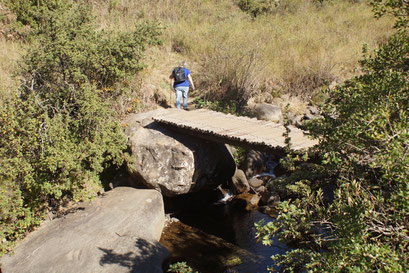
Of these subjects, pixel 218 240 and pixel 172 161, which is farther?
pixel 172 161

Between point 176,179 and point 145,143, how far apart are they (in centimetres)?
120

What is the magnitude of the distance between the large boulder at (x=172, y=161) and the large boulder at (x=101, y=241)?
0.66 metres

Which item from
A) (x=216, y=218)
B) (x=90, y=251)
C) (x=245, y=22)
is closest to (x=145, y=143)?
(x=216, y=218)

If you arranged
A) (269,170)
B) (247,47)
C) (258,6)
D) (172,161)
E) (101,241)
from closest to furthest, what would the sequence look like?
(101,241), (172,161), (269,170), (247,47), (258,6)

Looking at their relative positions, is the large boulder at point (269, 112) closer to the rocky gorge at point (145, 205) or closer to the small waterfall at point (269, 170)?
the rocky gorge at point (145, 205)

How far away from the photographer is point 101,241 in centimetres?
647

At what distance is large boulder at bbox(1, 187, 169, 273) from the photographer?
19.5ft

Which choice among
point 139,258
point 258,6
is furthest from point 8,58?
point 258,6

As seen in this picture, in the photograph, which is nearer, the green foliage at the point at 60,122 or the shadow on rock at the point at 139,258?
the shadow on rock at the point at 139,258

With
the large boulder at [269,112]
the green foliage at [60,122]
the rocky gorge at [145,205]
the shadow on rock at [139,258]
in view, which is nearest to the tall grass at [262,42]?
the large boulder at [269,112]

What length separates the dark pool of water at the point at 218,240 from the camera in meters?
6.68

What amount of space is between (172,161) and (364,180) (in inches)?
224

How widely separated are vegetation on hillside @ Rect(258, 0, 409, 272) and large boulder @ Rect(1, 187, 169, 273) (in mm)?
3209

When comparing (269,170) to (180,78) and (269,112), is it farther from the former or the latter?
(180,78)
